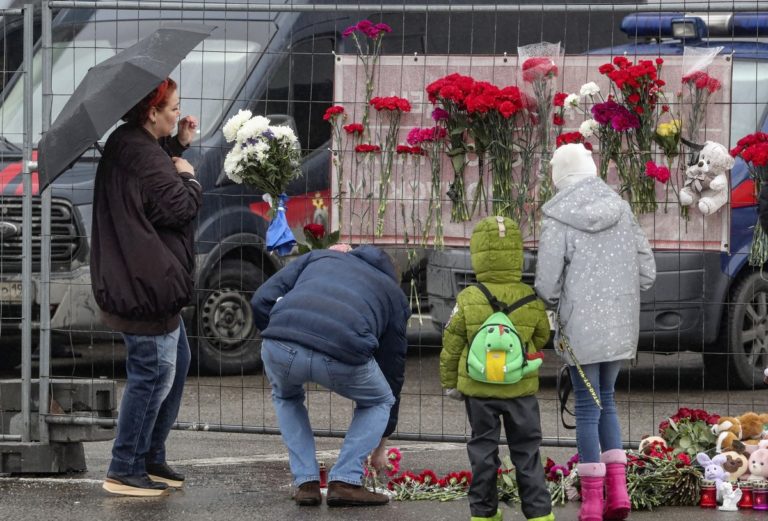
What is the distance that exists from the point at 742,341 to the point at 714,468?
1566 millimetres

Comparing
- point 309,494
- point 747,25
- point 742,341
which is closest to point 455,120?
point 309,494

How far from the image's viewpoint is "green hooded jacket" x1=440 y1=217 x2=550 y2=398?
20.0 ft

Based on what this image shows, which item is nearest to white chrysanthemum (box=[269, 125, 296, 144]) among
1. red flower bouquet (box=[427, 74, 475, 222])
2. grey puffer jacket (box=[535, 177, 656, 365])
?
red flower bouquet (box=[427, 74, 475, 222])

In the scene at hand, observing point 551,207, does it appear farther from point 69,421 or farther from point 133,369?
point 69,421

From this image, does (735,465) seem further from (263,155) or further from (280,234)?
(263,155)

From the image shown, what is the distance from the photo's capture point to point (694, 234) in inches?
286

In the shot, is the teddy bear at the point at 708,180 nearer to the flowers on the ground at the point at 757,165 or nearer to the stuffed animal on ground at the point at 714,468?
the flowers on the ground at the point at 757,165

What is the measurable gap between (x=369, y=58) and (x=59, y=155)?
1.70 m

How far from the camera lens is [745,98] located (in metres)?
7.80

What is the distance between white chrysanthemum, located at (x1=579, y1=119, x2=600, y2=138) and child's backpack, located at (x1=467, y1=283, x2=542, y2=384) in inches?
57.7

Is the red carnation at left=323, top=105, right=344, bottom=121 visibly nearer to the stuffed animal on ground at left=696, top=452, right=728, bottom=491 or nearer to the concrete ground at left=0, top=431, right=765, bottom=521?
the concrete ground at left=0, top=431, right=765, bottom=521

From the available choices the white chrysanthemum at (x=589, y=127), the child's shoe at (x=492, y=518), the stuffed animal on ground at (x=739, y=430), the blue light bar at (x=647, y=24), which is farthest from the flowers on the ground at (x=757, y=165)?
the child's shoe at (x=492, y=518)

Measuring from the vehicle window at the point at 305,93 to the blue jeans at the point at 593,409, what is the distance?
197 cm

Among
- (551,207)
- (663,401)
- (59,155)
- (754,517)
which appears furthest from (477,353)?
(663,401)
